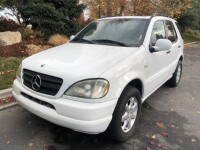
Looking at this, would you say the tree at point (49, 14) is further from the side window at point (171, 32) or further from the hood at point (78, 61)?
the hood at point (78, 61)

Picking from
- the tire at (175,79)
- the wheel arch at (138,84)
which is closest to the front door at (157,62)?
the wheel arch at (138,84)

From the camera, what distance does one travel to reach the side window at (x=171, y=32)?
5370 mm

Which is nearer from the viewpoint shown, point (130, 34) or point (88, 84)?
point (88, 84)

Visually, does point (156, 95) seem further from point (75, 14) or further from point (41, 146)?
point (75, 14)

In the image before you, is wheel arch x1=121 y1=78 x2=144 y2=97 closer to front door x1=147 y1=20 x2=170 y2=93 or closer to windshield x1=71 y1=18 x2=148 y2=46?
front door x1=147 y1=20 x2=170 y2=93

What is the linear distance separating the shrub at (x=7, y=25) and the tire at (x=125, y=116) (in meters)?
8.14

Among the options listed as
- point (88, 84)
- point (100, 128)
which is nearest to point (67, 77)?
point (88, 84)

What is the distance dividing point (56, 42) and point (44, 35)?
0.80m

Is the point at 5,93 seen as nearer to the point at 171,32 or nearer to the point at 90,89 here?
the point at 90,89

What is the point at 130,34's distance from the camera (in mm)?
4332

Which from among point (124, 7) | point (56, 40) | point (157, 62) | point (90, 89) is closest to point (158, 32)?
point (157, 62)

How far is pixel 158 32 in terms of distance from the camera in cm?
474

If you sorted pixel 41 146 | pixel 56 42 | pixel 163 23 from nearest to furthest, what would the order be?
Result: 1. pixel 41 146
2. pixel 163 23
3. pixel 56 42

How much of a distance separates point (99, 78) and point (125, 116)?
815mm
